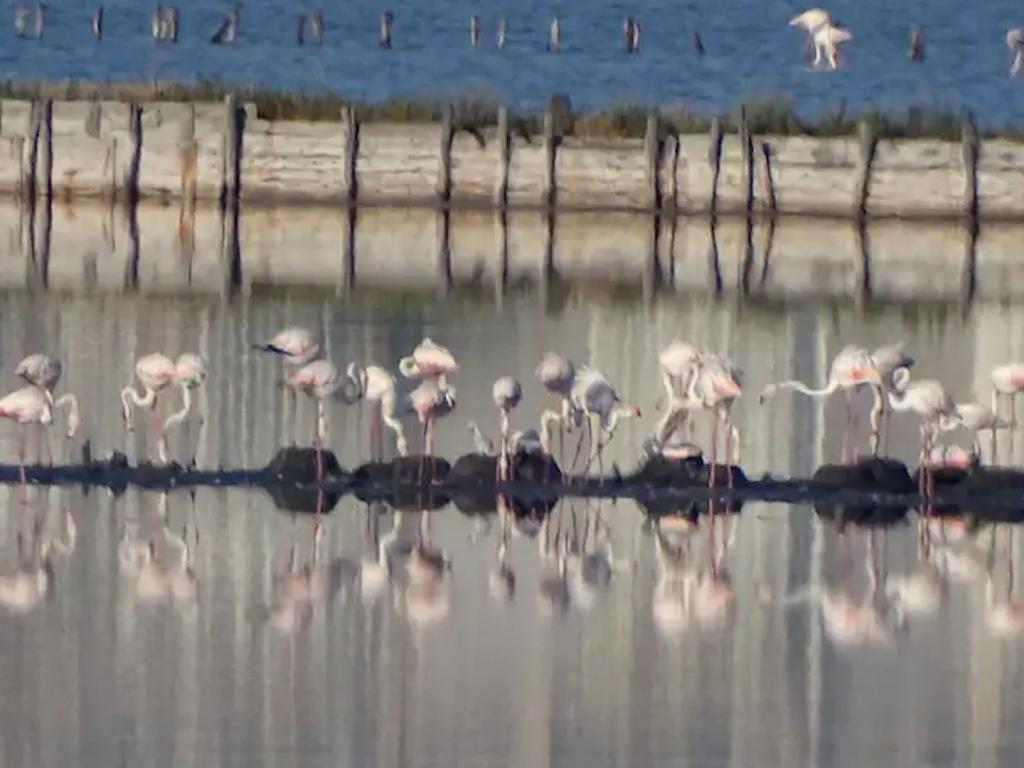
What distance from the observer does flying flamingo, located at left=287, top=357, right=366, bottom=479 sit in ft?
59.5

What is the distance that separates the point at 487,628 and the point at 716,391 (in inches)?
132

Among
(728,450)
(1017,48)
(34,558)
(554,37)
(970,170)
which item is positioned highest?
(554,37)

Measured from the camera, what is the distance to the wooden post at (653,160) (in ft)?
119

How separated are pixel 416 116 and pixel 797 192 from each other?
4.22 metres

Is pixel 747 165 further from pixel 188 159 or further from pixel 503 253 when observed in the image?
pixel 188 159

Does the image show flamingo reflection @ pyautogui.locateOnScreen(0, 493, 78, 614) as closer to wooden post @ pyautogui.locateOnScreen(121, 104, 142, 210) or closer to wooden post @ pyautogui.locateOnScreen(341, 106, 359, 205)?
wooden post @ pyautogui.locateOnScreen(341, 106, 359, 205)

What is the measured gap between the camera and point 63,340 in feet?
82.0

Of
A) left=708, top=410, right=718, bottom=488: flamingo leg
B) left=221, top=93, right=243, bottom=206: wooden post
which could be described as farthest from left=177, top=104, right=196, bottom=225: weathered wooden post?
left=708, top=410, right=718, bottom=488: flamingo leg

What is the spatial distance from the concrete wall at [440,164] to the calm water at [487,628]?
15480 mm

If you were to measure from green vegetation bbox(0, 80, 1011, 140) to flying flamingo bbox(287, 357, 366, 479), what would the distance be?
60.9 ft

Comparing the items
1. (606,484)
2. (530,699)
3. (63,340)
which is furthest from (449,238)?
(530,699)

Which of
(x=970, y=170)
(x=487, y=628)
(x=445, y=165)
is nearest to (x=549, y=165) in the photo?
(x=445, y=165)

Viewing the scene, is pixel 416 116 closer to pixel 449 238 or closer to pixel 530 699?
pixel 449 238

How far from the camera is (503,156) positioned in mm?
36438
